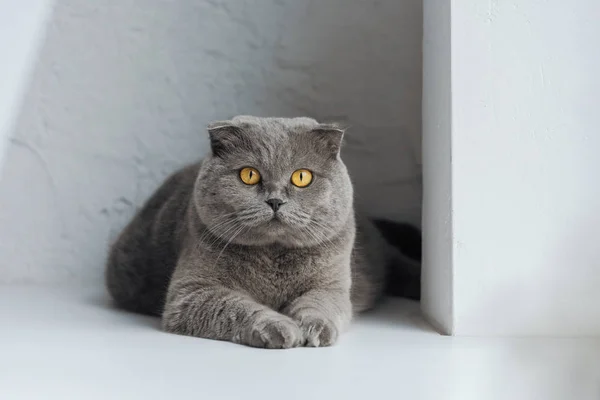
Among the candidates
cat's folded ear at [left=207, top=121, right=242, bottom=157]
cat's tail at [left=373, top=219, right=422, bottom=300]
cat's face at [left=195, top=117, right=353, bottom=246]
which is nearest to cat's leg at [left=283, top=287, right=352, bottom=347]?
cat's face at [left=195, top=117, right=353, bottom=246]

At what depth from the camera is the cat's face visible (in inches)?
60.8

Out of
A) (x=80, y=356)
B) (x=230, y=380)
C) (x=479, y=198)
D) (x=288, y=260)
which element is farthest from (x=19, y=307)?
(x=479, y=198)

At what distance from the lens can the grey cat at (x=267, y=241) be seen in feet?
Result: 4.99

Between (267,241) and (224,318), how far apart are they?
0.19 meters

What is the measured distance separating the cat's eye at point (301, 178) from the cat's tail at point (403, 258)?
2.28 feet

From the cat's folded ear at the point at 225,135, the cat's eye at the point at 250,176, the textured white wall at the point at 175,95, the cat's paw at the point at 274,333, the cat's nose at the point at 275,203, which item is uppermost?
the textured white wall at the point at 175,95

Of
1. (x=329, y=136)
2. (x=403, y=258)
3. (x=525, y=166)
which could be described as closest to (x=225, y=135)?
(x=329, y=136)

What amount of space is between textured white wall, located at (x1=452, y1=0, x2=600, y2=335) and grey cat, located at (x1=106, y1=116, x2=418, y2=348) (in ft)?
0.91

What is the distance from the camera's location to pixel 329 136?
1653 mm

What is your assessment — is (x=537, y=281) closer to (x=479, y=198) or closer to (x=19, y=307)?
(x=479, y=198)

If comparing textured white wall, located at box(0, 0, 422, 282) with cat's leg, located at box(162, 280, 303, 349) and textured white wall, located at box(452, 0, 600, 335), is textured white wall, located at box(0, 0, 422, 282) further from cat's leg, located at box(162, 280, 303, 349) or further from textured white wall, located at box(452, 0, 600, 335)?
cat's leg, located at box(162, 280, 303, 349)

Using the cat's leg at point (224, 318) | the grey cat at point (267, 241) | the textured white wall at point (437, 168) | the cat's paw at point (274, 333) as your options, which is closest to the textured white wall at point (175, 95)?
the textured white wall at point (437, 168)

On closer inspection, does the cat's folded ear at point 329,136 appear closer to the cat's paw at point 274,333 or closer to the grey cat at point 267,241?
the grey cat at point 267,241

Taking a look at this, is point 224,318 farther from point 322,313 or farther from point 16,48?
point 16,48
